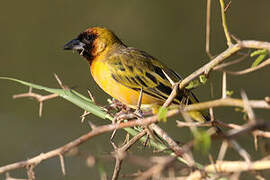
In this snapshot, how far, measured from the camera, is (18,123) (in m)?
6.73

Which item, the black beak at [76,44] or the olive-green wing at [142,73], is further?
the black beak at [76,44]

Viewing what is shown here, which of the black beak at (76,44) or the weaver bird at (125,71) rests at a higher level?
the black beak at (76,44)

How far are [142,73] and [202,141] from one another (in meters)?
2.35

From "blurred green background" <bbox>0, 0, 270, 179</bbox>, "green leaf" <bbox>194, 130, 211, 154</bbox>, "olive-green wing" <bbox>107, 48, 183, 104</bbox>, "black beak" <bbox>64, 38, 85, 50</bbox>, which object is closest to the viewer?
"green leaf" <bbox>194, 130, 211, 154</bbox>

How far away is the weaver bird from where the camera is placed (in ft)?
10.4

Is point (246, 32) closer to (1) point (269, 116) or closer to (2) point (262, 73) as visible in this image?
(2) point (262, 73)

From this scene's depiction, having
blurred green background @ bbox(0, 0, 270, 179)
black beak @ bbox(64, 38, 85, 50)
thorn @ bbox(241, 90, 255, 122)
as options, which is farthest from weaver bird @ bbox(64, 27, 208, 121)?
blurred green background @ bbox(0, 0, 270, 179)

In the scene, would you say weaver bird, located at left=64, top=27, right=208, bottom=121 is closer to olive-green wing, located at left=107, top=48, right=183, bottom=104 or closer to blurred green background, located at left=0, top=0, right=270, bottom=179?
olive-green wing, located at left=107, top=48, right=183, bottom=104

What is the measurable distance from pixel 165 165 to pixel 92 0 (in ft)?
20.7

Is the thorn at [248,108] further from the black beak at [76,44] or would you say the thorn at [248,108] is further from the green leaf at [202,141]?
the black beak at [76,44]

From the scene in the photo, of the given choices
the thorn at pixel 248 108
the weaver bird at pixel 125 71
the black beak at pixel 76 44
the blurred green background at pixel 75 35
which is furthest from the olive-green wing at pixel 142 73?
the blurred green background at pixel 75 35

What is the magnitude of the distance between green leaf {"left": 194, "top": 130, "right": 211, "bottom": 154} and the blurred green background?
5.29 metres

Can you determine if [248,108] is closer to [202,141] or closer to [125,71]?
[202,141]

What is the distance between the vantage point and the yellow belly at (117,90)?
321 cm
